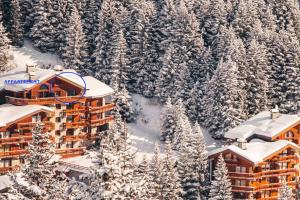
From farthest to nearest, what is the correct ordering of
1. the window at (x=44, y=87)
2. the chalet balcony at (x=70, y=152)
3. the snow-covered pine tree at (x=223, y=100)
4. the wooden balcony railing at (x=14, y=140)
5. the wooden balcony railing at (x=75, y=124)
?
the snow-covered pine tree at (x=223, y=100) < the wooden balcony railing at (x=75, y=124) < the chalet balcony at (x=70, y=152) < the window at (x=44, y=87) < the wooden balcony railing at (x=14, y=140)

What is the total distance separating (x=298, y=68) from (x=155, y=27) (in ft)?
79.4

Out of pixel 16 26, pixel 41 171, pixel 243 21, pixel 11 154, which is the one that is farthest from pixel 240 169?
pixel 16 26

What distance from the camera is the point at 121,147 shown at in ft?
71.2

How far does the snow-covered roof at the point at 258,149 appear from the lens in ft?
228

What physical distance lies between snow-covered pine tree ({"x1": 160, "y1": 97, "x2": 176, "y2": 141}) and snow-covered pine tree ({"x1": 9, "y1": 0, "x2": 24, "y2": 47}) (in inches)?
1254

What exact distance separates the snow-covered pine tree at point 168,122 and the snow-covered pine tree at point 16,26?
31859 millimetres

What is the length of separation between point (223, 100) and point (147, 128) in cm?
1276

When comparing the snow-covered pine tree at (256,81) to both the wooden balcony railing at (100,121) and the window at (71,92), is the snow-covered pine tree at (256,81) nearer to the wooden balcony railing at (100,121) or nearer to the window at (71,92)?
the wooden balcony railing at (100,121)

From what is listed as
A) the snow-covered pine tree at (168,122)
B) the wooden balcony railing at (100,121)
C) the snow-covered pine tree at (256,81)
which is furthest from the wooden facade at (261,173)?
the wooden balcony railing at (100,121)

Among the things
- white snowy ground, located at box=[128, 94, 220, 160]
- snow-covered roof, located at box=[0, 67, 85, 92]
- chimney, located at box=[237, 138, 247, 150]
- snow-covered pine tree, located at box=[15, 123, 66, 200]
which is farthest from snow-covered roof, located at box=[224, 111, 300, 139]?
snow-covered pine tree, located at box=[15, 123, 66, 200]

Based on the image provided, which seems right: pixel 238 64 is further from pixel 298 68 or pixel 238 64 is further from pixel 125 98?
pixel 125 98

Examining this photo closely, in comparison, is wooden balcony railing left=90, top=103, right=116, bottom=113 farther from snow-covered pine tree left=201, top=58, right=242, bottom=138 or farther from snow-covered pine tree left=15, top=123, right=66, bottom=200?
snow-covered pine tree left=15, top=123, right=66, bottom=200

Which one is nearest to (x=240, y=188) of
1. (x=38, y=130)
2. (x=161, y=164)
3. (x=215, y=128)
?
(x=161, y=164)

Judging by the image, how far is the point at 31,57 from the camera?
102 m
